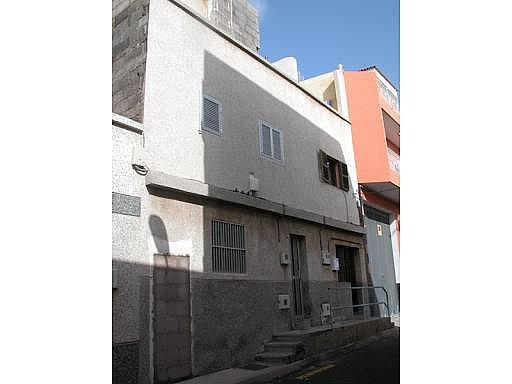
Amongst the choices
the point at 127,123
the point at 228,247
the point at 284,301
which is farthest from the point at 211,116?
the point at 284,301

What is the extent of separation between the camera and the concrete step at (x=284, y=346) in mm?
8289

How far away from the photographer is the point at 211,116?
8.93m

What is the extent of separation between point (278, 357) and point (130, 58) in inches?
238

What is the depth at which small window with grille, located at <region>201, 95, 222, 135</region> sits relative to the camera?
8.73m

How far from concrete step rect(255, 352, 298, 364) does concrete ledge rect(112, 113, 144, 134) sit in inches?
182

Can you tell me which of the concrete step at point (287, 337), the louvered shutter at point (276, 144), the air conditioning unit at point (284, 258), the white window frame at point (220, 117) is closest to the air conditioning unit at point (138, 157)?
the white window frame at point (220, 117)

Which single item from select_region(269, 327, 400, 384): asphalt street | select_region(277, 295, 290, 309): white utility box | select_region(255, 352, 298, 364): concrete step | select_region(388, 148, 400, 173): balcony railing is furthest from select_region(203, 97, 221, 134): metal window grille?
select_region(388, 148, 400, 173): balcony railing

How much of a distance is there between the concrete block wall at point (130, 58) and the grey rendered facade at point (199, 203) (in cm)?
3

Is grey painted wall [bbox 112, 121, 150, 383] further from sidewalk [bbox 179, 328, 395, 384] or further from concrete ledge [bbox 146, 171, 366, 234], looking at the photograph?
sidewalk [bbox 179, 328, 395, 384]

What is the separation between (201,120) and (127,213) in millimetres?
2743

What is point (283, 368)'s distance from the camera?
753 centimetres

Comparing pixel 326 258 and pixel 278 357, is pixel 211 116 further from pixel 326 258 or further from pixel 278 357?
pixel 326 258

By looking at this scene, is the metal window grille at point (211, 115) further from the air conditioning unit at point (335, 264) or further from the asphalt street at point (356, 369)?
the air conditioning unit at point (335, 264)
